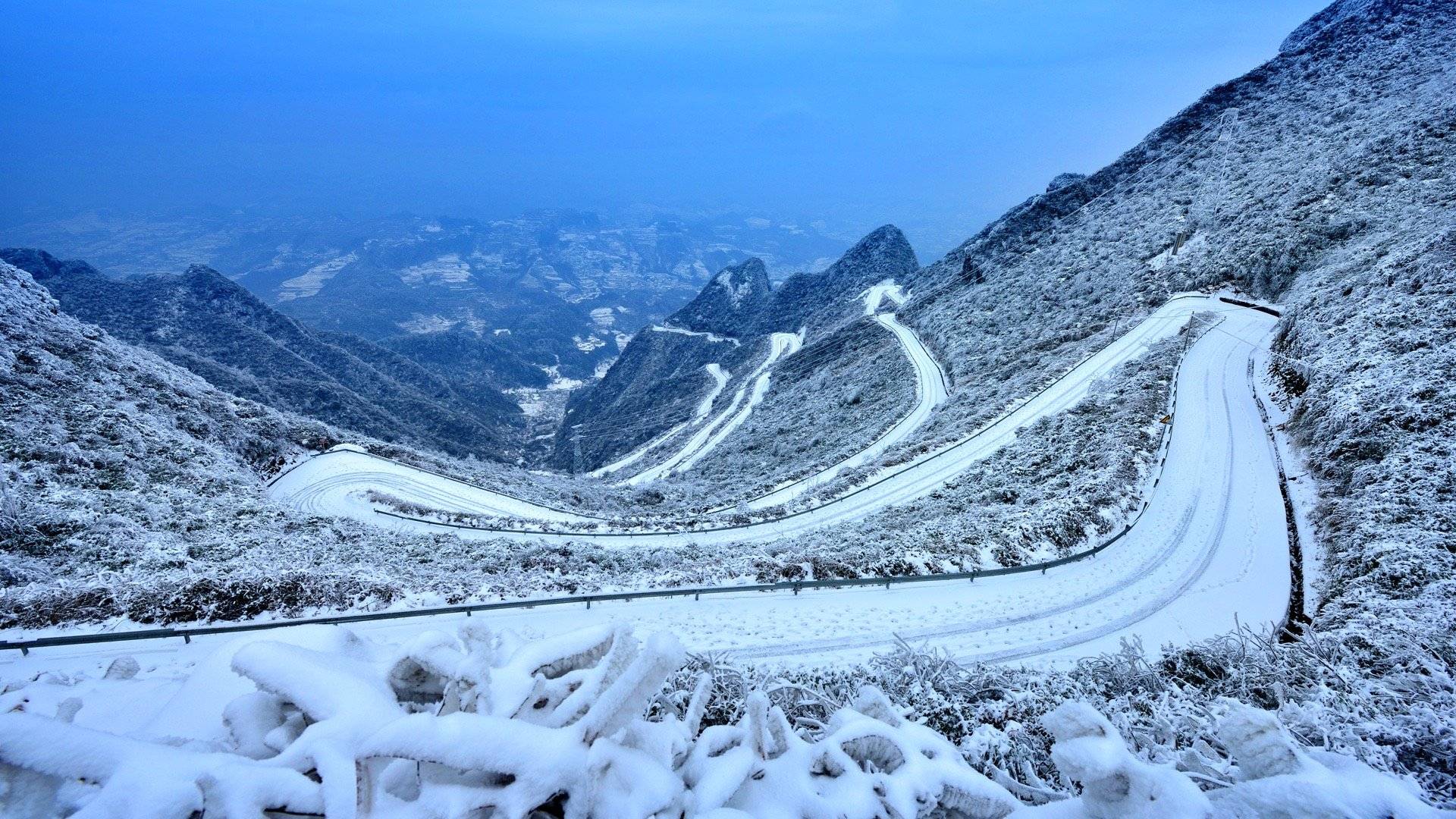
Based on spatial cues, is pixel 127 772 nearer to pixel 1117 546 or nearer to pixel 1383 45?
pixel 1117 546

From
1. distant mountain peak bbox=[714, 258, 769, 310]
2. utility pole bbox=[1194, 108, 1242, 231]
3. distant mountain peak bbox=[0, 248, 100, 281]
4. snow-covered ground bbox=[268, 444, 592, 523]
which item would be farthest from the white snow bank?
distant mountain peak bbox=[0, 248, 100, 281]

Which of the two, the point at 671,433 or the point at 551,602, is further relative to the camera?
the point at 671,433

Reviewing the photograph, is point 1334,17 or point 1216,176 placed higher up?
point 1334,17

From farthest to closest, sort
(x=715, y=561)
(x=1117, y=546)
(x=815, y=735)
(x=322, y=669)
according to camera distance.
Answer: (x=715, y=561) < (x=1117, y=546) < (x=815, y=735) < (x=322, y=669)

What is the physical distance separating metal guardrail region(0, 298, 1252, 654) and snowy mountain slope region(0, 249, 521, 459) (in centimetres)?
5818

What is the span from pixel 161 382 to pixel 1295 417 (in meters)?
50.5

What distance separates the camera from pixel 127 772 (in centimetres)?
214

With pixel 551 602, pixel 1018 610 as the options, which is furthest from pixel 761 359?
pixel 551 602

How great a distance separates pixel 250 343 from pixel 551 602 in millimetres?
95862

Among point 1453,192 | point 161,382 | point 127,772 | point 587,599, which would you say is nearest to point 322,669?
point 127,772

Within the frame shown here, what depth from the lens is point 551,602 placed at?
1259 centimetres

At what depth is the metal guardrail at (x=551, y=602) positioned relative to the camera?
33.3 feet

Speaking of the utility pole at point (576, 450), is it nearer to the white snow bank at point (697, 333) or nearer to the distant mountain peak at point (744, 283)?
the white snow bank at point (697, 333)

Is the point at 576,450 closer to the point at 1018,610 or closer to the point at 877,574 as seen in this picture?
the point at 877,574
